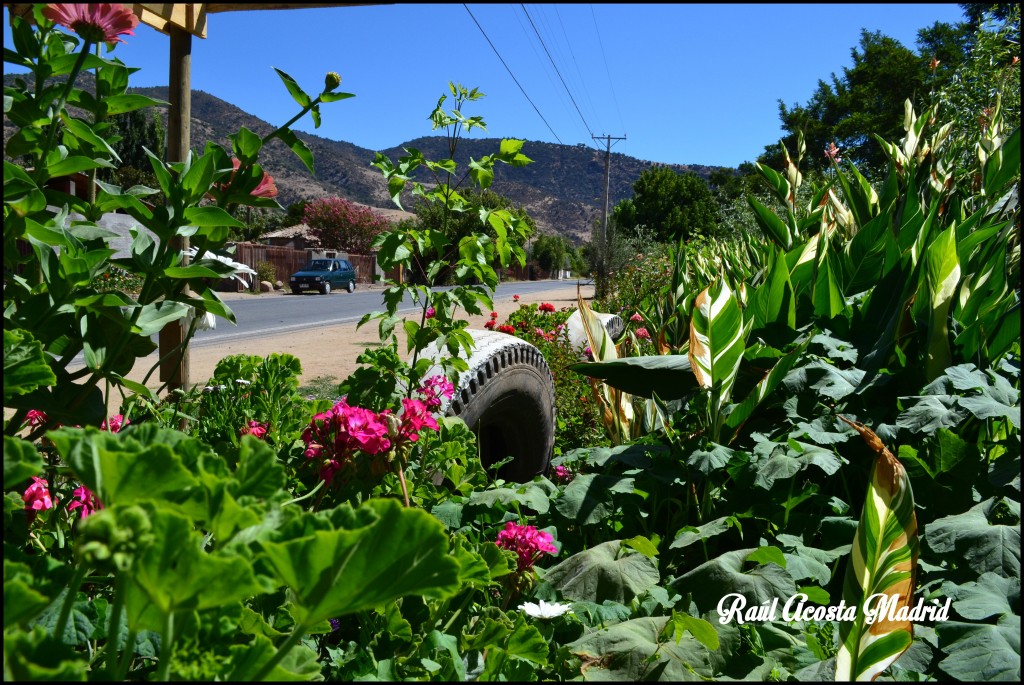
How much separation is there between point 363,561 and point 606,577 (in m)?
1.01

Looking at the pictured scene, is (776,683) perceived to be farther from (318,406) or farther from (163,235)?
(163,235)

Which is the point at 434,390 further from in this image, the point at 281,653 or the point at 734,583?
the point at 281,653

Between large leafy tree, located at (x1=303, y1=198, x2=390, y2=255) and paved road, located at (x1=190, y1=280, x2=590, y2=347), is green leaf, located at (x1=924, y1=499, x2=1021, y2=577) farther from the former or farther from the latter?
large leafy tree, located at (x1=303, y1=198, x2=390, y2=255)

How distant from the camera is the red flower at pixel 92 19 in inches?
42.7

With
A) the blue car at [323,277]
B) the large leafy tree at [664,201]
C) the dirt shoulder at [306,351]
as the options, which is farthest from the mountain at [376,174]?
the dirt shoulder at [306,351]

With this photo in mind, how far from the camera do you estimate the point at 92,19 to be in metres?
1.11

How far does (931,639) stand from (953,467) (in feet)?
1.69

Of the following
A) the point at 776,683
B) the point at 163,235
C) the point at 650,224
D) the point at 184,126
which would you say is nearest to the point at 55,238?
the point at 163,235

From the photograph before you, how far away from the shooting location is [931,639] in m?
→ 1.24

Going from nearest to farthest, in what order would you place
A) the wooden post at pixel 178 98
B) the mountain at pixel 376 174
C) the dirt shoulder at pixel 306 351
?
the wooden post at pixel 178 98
the dirt shoulder at pixel 306 351
the mountain at pixel 376 174

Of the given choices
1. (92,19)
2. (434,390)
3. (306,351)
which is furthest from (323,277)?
(92,19)

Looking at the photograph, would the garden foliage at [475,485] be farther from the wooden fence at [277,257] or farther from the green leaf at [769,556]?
the wooden fence at [277,257]

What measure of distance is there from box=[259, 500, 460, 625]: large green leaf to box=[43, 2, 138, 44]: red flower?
958mm

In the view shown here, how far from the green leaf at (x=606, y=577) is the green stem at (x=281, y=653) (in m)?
0.95
